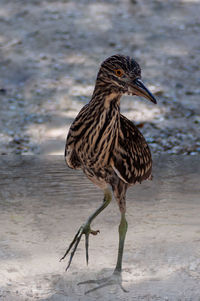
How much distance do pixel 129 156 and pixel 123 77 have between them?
26.2 inches

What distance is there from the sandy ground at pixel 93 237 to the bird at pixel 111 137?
202 mm

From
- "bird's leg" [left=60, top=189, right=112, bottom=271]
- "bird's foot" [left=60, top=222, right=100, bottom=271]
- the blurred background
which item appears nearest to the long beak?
"bird's leg" [left=60, top=189, right=112, bottom=271]

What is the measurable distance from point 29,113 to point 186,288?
4926 millimetres

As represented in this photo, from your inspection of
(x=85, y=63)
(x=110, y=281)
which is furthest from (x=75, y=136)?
(x=85, y=63)

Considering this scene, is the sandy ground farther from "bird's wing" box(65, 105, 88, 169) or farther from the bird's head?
the bird's head

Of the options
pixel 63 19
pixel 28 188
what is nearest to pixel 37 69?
pixel 63 19

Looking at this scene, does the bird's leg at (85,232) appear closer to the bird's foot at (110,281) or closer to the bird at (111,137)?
the bird at (111,137)

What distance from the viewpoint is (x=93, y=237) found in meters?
5.25

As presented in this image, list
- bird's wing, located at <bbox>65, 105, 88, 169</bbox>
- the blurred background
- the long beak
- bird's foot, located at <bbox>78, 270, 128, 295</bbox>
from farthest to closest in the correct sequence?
the blurred background < bird's foot, located at <bbox>78, 270, 128, 295</bbox> < bird's wing, located at <bbox>65, 105, 88, 169</bbox> < the long beak

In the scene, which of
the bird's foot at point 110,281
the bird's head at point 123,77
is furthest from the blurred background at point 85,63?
the bird's head at point 123,77

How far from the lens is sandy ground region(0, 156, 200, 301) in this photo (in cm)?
427

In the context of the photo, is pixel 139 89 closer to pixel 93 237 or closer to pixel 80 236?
pixel 80 236

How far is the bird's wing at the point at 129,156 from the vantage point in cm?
→ 426

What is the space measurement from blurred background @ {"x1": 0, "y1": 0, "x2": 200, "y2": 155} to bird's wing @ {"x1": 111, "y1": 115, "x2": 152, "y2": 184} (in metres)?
3.08
